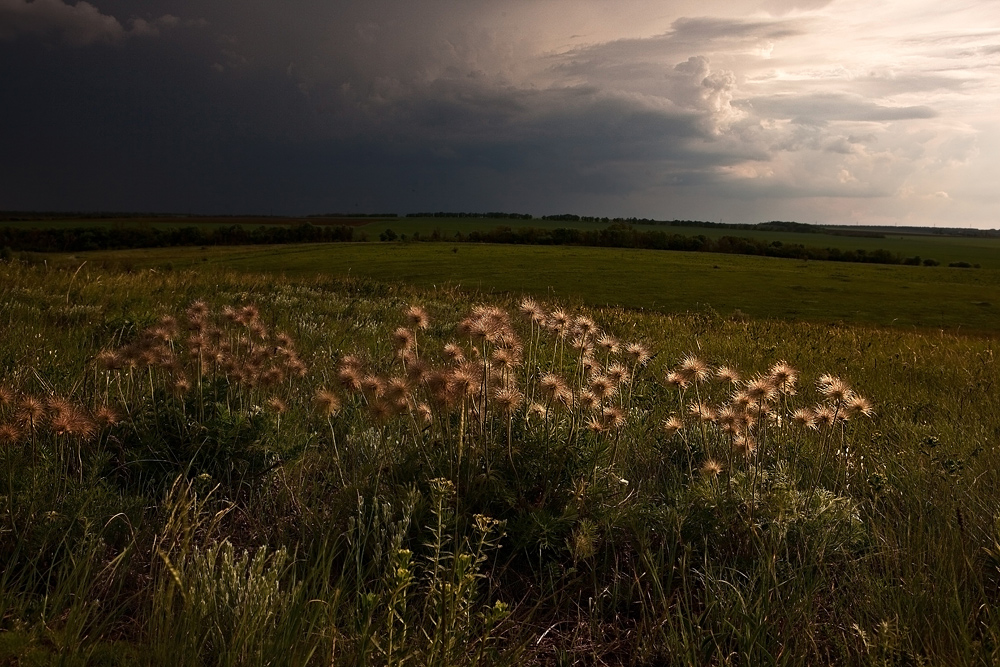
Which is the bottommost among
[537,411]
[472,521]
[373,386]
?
[472,521]

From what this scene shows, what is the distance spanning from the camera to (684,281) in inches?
1588

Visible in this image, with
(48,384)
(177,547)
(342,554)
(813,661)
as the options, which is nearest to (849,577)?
(813,661)

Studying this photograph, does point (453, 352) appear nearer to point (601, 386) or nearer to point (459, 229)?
point (601, 386)

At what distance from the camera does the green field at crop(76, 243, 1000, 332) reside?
30.7 m

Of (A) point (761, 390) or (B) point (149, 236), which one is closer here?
(A) point (761, 390)

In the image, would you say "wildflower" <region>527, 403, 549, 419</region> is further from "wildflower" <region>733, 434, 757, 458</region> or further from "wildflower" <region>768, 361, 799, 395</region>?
"wildflower" <region>768, 361, 799, 395</region>

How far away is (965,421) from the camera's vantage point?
706 cm

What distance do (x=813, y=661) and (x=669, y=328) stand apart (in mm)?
12994

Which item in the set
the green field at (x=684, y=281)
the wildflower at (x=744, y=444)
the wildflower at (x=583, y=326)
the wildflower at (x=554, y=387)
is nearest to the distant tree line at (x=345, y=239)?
the green field at (x=684, y=281)

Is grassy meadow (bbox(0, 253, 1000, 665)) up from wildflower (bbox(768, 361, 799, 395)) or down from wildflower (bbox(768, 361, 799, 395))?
down

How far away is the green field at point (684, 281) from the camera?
101 ft

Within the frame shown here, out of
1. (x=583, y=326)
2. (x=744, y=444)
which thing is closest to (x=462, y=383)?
(x=583, y=326)

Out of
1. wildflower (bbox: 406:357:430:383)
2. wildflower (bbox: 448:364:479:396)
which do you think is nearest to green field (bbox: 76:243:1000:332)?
wildflower (bbox: 406:357:430:383)

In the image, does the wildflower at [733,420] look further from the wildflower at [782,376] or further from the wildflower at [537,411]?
the wildflower at [537,411]
